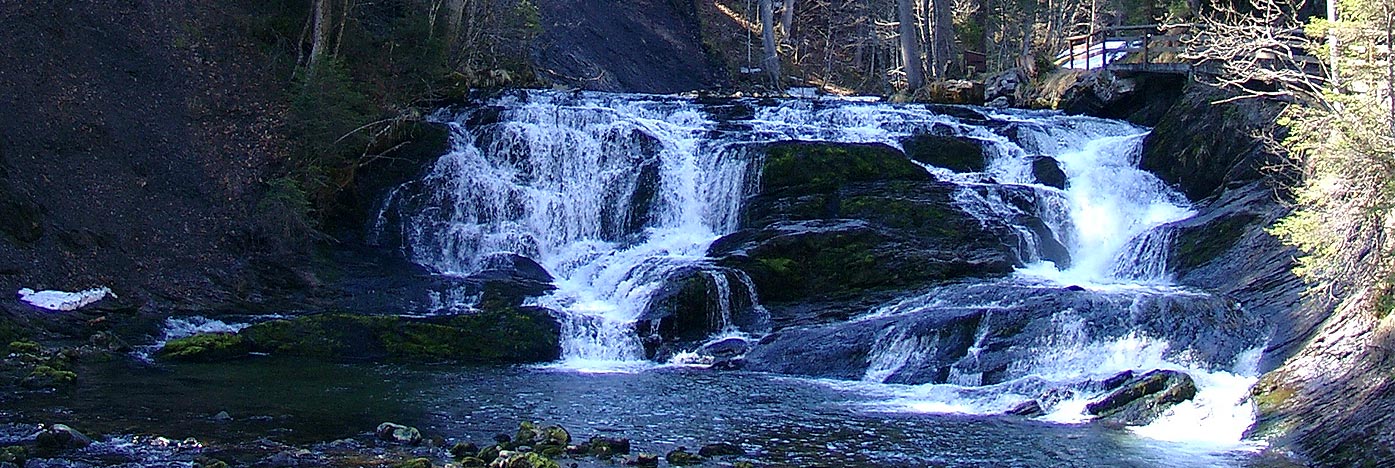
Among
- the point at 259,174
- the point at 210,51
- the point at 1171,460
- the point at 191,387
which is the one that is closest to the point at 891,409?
the point at 1171,460

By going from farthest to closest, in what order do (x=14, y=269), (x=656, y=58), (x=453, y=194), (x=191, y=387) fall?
(x=656, y=58), (x=453, y=194), (x=14, y=269), (x=191, y=387)

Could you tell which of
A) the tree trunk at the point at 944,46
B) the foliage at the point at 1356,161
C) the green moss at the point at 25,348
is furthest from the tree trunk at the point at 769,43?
the foliage at the point at 1356,161

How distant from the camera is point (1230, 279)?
19.1 meters

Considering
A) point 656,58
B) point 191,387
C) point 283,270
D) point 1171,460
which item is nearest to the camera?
point 1171,460

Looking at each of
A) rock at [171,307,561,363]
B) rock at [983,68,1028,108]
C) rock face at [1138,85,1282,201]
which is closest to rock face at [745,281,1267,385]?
rock at [171,307,561,363]

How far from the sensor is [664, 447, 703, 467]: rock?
12125 millimetres

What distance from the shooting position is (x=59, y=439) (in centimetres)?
1140

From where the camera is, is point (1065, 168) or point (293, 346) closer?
point (293, 346)

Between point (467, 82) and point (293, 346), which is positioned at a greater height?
point (467, 82)

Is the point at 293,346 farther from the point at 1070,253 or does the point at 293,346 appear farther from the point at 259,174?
the point at 1070,253

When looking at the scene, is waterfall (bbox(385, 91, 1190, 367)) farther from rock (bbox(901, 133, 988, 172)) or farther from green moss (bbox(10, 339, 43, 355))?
green moss (bbox(10, 339, 43, 355))

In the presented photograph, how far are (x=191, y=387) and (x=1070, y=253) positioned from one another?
1402cm

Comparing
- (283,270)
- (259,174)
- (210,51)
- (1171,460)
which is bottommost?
(1171,460)

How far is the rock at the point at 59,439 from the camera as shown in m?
11.3
